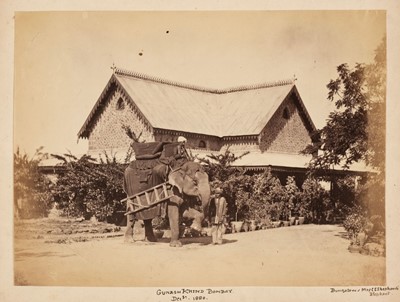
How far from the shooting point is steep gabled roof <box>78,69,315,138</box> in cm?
1286

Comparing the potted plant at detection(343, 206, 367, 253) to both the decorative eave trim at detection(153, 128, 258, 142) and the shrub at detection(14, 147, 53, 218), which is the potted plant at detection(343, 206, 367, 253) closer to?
the decorative eave trim at detection(153, 128, 258, 142)

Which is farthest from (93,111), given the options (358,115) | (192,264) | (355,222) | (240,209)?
(355,222)

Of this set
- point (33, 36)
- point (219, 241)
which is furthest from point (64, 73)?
point (219, 241)

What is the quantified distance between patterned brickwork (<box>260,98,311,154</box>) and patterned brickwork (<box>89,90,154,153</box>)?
236 centimetres

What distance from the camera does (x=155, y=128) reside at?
42.5 ft

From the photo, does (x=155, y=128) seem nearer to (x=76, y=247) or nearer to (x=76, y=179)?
(x=76, y=179)

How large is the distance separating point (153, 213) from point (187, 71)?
2.56 metres

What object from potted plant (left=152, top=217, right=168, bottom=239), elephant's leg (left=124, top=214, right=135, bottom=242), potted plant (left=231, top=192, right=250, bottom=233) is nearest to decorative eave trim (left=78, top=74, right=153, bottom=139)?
potted plant (left=152, top=217, right=168, bottom=239)

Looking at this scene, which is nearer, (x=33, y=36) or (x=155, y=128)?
(x=33, y=36)

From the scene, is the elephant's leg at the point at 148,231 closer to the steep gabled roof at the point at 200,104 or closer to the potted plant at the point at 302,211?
the steep gabled roof at the point at 200,104

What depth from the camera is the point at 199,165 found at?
40.0 feet

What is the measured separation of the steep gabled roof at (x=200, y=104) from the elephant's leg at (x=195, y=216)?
68.5 inches

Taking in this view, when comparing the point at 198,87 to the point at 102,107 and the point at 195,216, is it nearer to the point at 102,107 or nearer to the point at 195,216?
the point at 102,107
